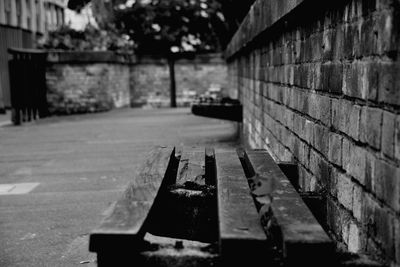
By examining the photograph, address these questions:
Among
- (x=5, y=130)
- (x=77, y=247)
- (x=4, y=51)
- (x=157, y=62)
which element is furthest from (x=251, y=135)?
(x=4, y=51)

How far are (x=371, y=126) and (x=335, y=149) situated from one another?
49cm

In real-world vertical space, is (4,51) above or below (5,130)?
above

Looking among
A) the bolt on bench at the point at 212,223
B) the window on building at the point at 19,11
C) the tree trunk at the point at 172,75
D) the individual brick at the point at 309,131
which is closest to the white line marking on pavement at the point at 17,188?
the bolt on bench at the point at 212,223

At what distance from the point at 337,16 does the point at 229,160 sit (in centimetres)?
85

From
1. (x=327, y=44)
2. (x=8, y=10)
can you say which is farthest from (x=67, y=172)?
(x=8, y=10)

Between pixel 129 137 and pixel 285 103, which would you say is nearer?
pixel 285 103

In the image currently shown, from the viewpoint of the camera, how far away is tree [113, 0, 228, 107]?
705 inches

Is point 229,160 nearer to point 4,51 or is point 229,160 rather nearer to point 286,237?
point 286,237

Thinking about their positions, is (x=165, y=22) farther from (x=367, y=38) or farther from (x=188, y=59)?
(x=367, y=38)

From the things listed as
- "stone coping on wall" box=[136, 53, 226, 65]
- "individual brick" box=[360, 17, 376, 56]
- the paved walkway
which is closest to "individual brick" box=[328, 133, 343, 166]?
"individual brick" box=[360, 17, 376, 56]

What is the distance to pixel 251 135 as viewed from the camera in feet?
20.4

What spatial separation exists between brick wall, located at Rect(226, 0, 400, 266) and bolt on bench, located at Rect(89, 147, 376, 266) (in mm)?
215

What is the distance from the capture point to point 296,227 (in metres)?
1.45

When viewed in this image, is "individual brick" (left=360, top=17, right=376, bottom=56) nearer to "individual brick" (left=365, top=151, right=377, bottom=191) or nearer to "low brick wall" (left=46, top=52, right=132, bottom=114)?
"individual brick" (left=365, top=151, right=377, bottom=191)
